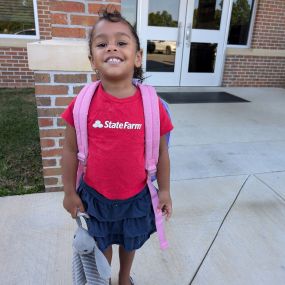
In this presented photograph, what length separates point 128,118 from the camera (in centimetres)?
137

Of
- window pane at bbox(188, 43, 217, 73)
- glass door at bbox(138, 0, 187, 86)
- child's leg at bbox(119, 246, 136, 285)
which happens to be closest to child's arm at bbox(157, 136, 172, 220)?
child's leg at bbox(119, 246, 136, 285)

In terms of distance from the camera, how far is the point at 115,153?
139 cm

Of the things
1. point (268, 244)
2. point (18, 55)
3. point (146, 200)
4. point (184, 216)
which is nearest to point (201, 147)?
point (184, 216)

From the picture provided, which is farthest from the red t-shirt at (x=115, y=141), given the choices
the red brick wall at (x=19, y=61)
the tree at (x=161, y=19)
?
the tree at (x=161, y=19)


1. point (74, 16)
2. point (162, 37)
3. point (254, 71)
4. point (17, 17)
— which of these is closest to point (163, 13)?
point (162, 37)

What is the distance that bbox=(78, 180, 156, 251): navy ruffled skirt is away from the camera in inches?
58.1

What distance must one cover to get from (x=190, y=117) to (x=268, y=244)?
303 cm

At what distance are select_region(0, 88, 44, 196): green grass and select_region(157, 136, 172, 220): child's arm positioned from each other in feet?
5.26

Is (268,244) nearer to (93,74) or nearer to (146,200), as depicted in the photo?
(146,200)

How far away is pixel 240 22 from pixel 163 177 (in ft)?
23.2

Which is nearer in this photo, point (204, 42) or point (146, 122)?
point (146, 122)

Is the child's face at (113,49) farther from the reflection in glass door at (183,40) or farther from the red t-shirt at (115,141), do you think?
the reflection in glass door at (183,40)

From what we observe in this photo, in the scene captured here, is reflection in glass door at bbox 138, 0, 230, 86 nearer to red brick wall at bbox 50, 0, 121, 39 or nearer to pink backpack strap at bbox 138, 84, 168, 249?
red brick wall at bbox 50, 0, 121, 39

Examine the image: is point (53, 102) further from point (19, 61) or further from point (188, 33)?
point (188, 33)
